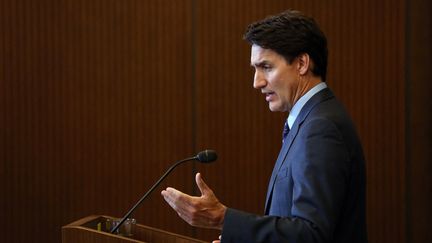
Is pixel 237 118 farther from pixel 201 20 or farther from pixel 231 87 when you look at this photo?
pixel 201 20

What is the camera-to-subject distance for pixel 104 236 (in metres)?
1.96

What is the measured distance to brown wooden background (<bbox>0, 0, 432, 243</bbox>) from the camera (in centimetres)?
403

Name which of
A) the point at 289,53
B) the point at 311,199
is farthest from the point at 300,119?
the point at 311,199

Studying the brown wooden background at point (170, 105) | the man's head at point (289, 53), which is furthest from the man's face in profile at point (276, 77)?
the brown wooden background at point (170, 105)

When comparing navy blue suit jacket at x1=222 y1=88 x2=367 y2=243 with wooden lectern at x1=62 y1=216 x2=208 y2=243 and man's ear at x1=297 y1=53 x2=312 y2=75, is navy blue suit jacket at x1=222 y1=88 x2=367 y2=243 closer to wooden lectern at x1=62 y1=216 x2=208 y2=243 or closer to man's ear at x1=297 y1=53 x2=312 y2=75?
man's ear at x1=297 y1=53 x2=312 y2=75

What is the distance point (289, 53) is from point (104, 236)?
0.92m

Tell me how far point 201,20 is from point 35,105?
1.37 meters

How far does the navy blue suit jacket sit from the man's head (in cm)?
9

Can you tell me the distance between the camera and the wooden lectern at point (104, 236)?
195cm

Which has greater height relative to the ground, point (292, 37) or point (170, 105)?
point (292, 37)

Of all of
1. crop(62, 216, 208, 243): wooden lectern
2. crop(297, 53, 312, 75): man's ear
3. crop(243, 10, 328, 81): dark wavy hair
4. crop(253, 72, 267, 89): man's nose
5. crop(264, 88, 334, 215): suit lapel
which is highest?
crop(243, 10, 328, 81): dark wavy hair

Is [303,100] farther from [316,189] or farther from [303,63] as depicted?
[316,189]

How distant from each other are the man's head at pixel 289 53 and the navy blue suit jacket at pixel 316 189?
0.09 meters

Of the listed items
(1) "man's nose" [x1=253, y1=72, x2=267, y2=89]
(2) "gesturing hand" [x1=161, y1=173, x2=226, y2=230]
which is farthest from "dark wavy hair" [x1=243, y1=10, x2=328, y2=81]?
(2) "gesturing hand" [x1=161, y1=173, x2=226, y2=230]
